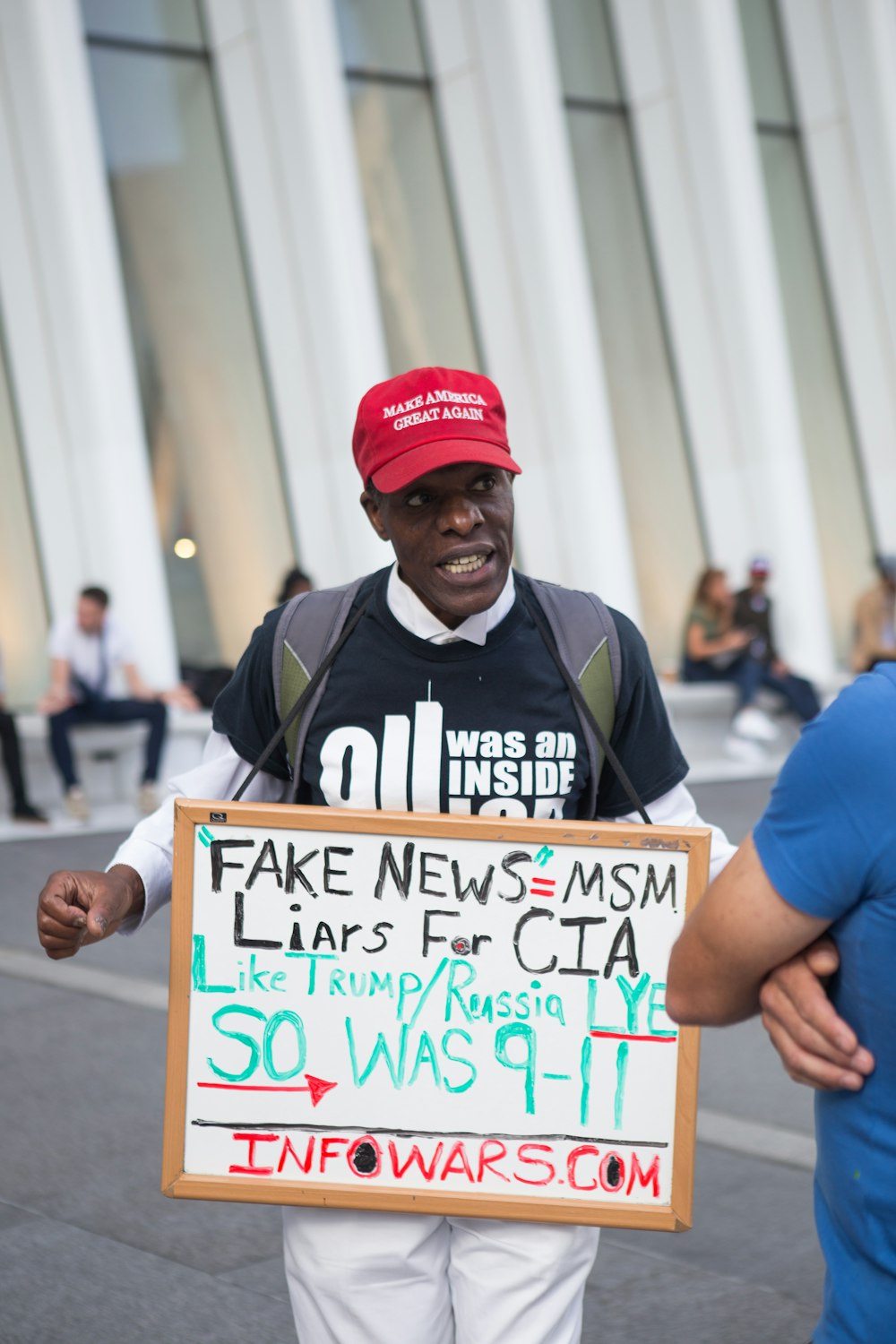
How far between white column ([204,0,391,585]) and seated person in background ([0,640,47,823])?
455 centimetres

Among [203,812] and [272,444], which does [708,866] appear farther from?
[272,444]

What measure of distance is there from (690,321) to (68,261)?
7561 millimetres

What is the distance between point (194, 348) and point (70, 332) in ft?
8.37

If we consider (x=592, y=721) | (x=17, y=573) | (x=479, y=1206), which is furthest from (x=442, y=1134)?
(x=17, y=573)

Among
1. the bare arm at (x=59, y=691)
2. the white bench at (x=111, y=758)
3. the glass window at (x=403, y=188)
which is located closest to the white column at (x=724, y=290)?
the glass window at (x=403, y=188)

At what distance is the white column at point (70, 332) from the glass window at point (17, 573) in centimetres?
47

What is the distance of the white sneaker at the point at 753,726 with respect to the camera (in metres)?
14.5

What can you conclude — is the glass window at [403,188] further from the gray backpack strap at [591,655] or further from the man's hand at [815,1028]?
the man's hand at [815,1028]

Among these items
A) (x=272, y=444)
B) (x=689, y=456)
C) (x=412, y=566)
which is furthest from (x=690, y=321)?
(x=412, y=566)

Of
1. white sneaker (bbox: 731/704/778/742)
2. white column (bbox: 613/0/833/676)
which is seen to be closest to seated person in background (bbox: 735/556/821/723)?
white sneaker (bbox: 731/704/778/742)

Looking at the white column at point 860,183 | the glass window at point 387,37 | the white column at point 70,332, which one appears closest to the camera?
the white column at point 70,332

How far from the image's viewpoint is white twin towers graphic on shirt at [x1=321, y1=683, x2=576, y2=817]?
97.9 inches

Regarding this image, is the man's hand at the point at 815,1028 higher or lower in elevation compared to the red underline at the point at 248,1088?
higher

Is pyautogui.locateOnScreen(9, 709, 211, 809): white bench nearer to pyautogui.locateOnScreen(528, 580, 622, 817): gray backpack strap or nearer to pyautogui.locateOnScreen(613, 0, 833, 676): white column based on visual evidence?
pyautogui.locateOnScreen(613, 0, 833, 676): white column
